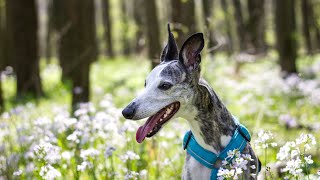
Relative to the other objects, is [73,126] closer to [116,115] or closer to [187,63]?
[116,115]

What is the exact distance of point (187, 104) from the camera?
3.62m

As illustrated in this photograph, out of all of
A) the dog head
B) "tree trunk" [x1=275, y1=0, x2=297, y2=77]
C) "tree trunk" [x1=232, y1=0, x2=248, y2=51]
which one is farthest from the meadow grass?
"tree trunk" [x1=232, y1=0, x2=248, y2=51]

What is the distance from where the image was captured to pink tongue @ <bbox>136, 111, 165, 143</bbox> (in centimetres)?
345

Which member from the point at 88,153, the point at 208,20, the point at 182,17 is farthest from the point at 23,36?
the point at 88,153

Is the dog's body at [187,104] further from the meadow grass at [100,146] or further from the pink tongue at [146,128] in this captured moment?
the meadow grass at [100,146]

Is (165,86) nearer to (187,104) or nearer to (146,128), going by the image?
(187,104)

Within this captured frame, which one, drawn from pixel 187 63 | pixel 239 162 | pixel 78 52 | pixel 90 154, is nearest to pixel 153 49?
pixel 78 52

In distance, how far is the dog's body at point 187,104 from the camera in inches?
138

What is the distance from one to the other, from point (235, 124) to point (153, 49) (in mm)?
5251

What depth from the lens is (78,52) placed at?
9969 mm

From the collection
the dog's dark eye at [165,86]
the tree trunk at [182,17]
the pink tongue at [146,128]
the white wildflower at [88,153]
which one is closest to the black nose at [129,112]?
the pink tongue at [146,128]

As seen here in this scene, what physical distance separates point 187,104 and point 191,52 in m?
0.35

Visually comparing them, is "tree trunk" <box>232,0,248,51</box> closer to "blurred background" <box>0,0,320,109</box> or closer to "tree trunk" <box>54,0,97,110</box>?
"blurred background" <box>0,0,320,109</box>

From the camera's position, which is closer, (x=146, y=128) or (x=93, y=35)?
(x=146, y=128)
